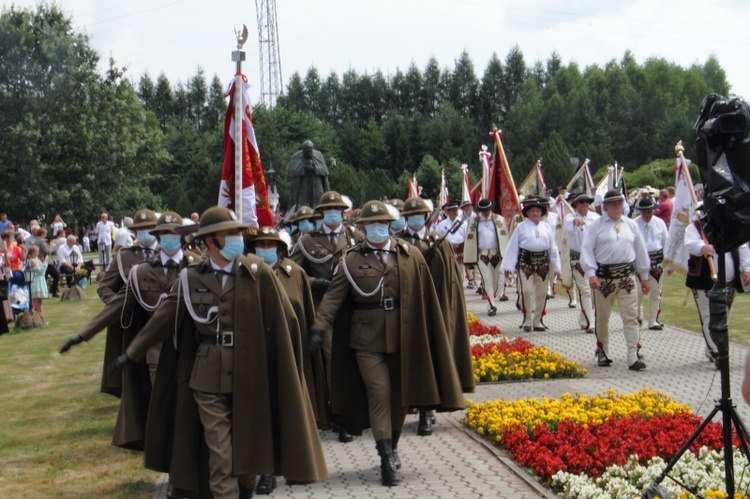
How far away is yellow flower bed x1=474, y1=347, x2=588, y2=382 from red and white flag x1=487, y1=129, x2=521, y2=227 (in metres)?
6.38

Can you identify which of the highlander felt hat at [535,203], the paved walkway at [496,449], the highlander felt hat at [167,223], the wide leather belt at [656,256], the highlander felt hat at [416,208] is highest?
the highlander felt hat at [535,203]

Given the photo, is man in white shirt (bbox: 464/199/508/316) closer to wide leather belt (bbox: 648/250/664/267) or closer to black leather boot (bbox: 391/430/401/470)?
wide leather belt (bbox: 648/250/664/267)

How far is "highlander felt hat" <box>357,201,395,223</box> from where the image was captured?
8.46 m

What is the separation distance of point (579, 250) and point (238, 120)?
30.3ft

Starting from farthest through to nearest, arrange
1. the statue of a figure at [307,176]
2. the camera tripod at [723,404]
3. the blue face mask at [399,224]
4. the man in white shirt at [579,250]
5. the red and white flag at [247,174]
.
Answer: the statue of a figure at [307,176]
the man in white shirt at [579,250]
the blue face mask at [399,224]
the red and white flag at [247,174]
the camera tripod at [723,404]

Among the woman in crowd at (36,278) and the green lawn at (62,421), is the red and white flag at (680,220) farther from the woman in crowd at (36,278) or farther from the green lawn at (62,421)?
the woman in crowd at (36,278)

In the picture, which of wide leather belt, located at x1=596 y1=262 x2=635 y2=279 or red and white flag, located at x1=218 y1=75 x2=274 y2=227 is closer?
red and white flag, located at x1=218 y1=75 x2=274 y2=227

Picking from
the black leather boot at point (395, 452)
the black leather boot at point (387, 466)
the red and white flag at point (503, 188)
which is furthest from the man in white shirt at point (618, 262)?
the red and white flag at point (503, 188)

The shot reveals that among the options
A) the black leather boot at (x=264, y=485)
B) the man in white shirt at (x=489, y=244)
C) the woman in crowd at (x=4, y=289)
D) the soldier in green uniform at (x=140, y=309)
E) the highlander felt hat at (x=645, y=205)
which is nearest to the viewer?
the black leather boot at (x=264, y=485)

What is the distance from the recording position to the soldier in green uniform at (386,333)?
8367 millimetres

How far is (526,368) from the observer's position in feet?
41.2

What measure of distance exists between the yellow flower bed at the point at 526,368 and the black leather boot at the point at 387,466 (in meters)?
4.31

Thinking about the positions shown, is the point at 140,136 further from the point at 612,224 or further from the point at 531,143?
the point at 531,143

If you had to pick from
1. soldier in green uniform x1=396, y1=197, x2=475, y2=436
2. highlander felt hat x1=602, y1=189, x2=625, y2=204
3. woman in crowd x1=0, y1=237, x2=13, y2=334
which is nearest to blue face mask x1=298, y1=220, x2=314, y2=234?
soldier in green uniform x1=396, y1=197, x2=475, y2=436
